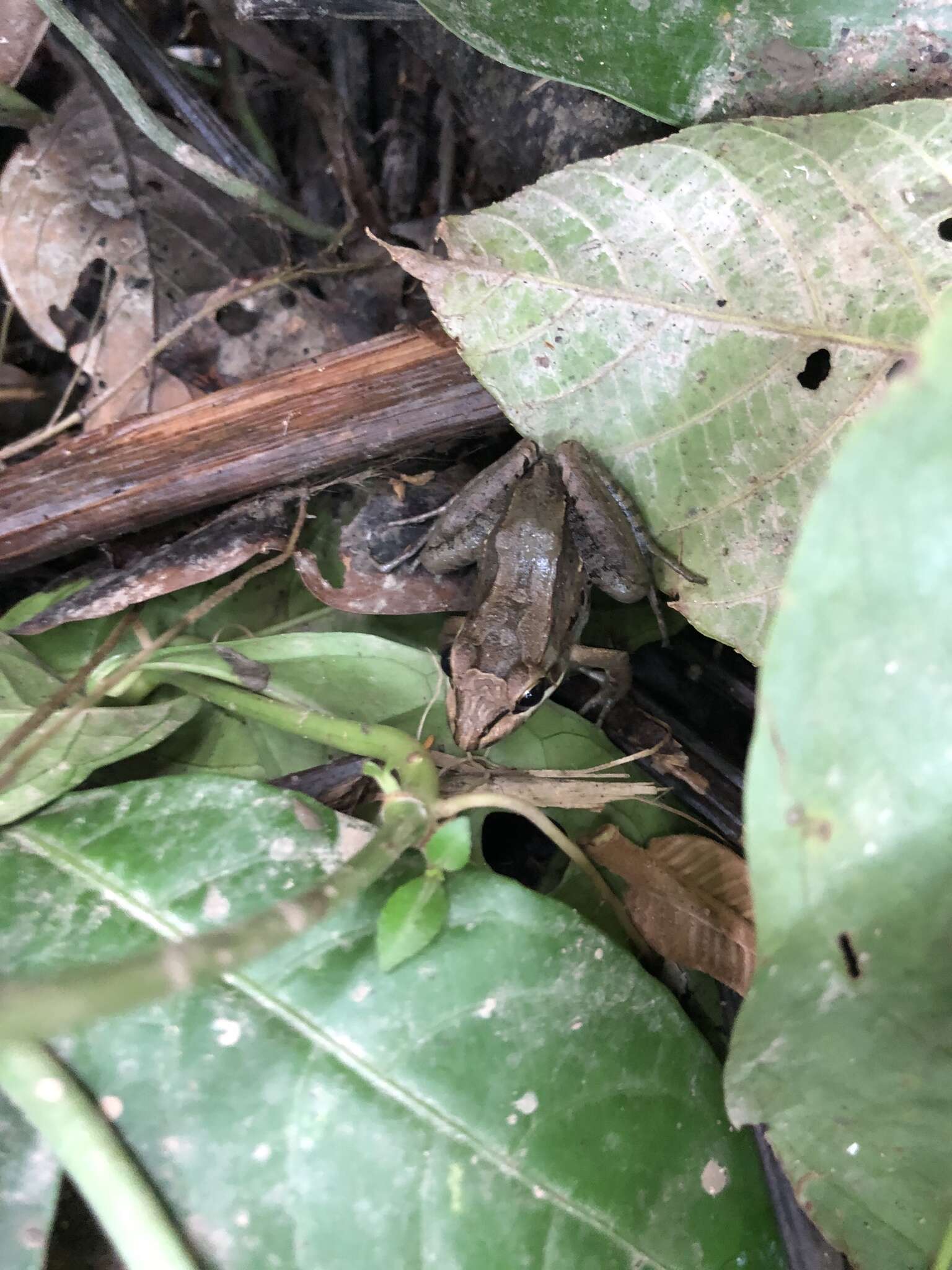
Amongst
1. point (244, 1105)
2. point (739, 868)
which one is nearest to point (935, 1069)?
point (739, 868)

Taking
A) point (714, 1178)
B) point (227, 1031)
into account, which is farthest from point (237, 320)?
point (714, 1178)

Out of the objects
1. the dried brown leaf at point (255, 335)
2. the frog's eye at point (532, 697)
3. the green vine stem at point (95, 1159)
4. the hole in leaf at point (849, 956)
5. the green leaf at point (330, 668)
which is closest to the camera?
the hole in leaf at point (849, 956)

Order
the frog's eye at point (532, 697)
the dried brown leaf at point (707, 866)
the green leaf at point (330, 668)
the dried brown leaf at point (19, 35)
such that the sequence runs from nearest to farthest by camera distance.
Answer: the dried brown leaf at point (707, 866) < the green leaf at point (330, 668) < the dried brown leaf at point (19, 35) < the frog's eye at point (532, 697)

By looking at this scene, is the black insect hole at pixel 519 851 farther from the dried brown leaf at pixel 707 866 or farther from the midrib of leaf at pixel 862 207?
the midrib of leaf at pixel 862 207

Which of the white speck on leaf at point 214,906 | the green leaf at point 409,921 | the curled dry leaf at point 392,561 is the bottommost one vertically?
the white speck on leaf at point 214,906

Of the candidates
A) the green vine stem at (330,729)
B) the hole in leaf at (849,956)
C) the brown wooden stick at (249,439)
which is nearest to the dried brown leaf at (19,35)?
the brown wooden stick at (249,439)

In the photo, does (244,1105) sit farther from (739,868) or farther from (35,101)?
(35,101)

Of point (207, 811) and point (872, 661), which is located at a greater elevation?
point (872, 661)
